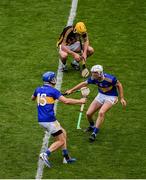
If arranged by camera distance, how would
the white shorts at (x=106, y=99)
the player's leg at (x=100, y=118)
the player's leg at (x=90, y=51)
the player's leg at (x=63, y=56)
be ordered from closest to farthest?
the player's leg at (x=100, y=118) < the white shorts at (x=106, y=99) < the player's leg at (x=63, y=56) < the player's leg at (x=90, y=51)

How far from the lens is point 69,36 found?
20.0m

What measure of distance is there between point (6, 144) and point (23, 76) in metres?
3.93

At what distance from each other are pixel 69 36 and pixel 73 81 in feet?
4.49

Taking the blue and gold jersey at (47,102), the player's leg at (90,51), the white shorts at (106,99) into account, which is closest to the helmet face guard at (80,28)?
the player's leg at (90,51)

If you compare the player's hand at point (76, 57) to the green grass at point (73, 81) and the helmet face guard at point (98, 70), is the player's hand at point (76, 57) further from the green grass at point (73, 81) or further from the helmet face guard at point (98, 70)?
the helmet face guard at point (98, 70)

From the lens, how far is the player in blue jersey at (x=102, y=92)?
1655 centimetres

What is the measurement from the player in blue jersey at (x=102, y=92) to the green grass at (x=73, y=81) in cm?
58

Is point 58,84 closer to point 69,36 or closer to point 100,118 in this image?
point 69,36

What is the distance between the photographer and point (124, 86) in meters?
19.7

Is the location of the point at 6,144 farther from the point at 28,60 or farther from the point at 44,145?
the point at 28,60

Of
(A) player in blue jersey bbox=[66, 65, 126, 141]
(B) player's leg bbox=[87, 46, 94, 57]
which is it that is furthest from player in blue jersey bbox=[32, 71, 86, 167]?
(B) player's leg bbox=[87, 46, 94, 57]

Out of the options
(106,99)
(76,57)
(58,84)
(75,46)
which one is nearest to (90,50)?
(75,46)

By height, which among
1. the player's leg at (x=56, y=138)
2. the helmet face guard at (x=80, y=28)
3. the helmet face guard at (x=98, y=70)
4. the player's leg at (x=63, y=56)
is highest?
the helmet face guard at (x=80, y=28)

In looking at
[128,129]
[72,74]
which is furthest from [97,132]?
[72,74]
